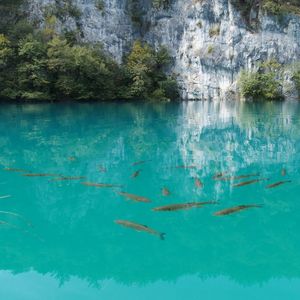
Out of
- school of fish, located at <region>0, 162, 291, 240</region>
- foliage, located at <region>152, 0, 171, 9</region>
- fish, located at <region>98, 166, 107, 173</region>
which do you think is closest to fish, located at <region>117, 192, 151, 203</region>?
school of fish, located at <region>0, 162, 291, 240</region>

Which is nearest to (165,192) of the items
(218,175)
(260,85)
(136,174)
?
(136,174)

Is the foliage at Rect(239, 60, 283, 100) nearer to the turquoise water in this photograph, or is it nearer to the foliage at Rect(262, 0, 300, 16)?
the foliage at Rect(262, 0, 300, 16)

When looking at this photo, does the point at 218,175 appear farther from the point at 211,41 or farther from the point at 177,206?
the point at 211,41

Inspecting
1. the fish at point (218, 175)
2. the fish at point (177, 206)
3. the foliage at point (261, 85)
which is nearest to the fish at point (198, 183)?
the fish at point (218, 175)

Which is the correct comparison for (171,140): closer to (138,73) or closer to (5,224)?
(5,224)

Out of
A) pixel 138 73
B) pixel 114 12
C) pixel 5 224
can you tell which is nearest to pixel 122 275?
pixel 5 224

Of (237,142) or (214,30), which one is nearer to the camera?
(237,142)

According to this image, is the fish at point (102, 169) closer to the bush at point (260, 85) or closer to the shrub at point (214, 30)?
the bush at point (260, 85)
